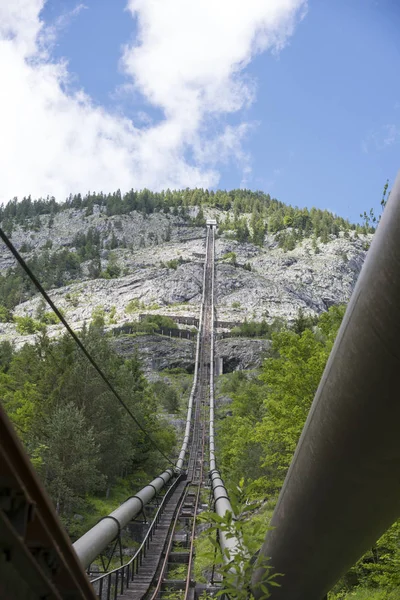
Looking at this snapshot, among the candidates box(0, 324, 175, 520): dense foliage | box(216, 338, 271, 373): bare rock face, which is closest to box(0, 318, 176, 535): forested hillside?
box(0, 324, 175, 520): dense foliage

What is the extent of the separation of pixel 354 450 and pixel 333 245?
147721 millimetres

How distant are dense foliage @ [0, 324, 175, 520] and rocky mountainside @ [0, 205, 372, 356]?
44471 mm

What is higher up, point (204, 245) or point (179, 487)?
point (204, 245)

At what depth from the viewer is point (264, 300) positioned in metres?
99.8

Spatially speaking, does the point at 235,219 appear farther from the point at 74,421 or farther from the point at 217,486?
the point at 217,486

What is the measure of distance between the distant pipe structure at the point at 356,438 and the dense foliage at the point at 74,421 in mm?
17230

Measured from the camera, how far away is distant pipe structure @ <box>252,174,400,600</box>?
1.44 metres

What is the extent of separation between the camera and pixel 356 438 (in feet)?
5.75

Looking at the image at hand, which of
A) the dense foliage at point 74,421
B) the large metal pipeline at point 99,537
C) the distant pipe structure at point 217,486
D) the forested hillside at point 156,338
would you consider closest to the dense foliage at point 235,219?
the forested hillside at point 156,338

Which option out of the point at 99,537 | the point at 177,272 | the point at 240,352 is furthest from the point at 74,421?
the point at 177,272

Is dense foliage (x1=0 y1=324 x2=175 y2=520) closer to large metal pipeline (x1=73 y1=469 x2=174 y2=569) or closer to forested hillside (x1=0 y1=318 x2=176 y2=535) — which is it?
forested hillside (x1=0 y1=318 x2=176 y2=535)

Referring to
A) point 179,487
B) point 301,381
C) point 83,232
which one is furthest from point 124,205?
point 301,381

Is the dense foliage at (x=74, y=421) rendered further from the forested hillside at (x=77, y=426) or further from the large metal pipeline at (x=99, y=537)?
the large metal pipeline at (x=99, y=537)

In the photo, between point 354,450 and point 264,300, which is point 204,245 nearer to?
point 264,300
